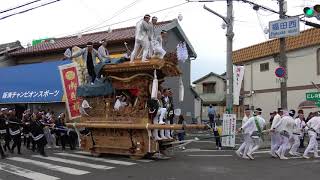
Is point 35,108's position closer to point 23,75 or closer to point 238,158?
point 23,75

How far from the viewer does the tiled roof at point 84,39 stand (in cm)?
2873

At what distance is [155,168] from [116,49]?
15.6 meters

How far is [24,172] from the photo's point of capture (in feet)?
44.1

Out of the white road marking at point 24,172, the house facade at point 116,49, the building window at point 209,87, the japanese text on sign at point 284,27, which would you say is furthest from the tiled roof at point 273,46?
the white road marking at point 24,172

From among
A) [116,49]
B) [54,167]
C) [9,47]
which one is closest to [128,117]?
[54,167]

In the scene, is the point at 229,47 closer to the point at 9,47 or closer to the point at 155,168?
the point at 155,168

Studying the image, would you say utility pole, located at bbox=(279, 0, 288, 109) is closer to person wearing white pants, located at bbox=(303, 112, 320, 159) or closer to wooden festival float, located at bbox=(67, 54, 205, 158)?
person wearing white pants, located at bbox=(303, 112, 320, 159)

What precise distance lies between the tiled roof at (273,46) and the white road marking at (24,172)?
22.8m

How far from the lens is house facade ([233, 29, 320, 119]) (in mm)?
32344

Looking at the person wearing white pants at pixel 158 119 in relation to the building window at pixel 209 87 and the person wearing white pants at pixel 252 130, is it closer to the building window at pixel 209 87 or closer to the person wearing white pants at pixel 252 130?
the person wearing white pants at pixel 252 130

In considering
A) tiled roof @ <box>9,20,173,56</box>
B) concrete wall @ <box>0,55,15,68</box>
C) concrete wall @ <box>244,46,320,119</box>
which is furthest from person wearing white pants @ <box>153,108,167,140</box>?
concrete wall @ <box>0,55,15,68</box>

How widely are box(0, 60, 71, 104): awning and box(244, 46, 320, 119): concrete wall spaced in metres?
16.4

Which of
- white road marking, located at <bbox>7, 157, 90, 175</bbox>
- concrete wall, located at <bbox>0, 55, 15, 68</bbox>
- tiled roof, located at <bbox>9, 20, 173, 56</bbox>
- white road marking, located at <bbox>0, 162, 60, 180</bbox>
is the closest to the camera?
white road marking, located at <bbox>0, 162, 60, 180</bbox>

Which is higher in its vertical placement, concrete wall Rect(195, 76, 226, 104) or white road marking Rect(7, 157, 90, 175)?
concrete wall Rect(195, 76, 226, 104)
